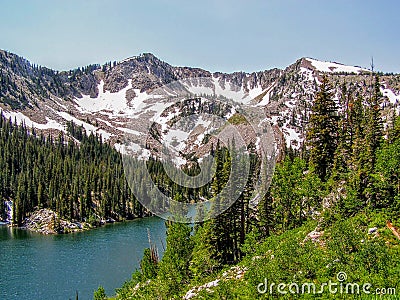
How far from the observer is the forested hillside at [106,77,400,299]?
15.1m

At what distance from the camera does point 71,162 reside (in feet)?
438

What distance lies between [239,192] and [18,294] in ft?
116

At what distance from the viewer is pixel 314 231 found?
2294 cm

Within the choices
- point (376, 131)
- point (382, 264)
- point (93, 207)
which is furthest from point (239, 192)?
point (93, 207)

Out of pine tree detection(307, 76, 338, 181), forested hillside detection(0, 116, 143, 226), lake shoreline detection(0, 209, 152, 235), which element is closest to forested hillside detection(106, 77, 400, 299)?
pine tree detection(307, 76, 338, 181)

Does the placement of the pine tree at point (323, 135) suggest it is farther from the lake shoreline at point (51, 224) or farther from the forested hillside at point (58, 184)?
the forested hillside at point (58, 184)
